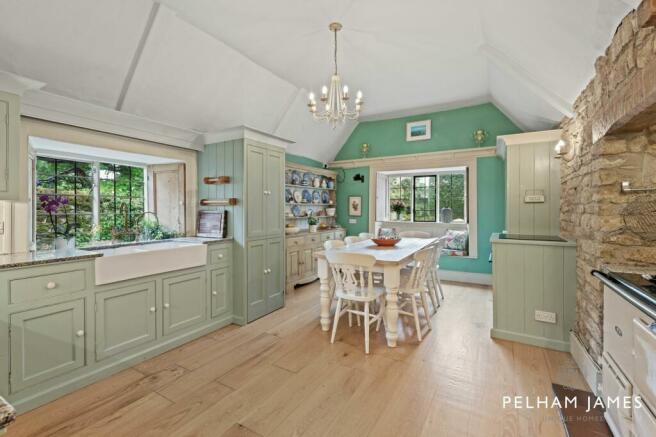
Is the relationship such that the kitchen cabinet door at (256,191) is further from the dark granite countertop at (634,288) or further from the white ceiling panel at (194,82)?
the dark granite countertop at (634,288)

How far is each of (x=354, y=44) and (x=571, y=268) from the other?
3081mm

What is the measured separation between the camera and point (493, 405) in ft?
6.73

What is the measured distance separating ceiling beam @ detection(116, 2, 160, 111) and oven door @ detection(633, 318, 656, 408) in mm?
3622

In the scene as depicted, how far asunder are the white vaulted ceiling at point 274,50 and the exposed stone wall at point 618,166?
0.22 m

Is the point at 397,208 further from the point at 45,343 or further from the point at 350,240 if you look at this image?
the point at 45,343

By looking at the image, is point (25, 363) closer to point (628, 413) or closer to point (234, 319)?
point (234, 319)

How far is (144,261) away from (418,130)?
478 cm

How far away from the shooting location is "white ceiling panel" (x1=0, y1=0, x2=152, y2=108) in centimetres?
212

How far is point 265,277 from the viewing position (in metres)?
3.78

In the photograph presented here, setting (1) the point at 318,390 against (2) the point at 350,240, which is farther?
(2) the point at 350,240

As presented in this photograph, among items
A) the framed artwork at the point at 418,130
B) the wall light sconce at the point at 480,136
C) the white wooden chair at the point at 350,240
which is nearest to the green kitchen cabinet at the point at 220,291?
the white wooden chair at the point at 350,240

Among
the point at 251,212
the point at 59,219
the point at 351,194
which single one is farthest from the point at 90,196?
the point at 351,194

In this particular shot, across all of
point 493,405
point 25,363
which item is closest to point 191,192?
point 25,363

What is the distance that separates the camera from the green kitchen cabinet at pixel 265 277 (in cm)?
358
